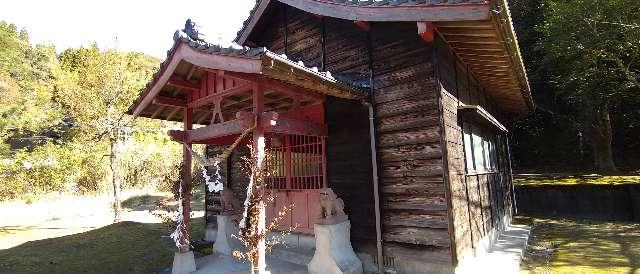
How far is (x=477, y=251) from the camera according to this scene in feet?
22.3

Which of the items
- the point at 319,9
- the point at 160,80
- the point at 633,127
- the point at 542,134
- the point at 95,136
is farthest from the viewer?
the point at 542,134

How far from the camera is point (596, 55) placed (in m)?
16.8

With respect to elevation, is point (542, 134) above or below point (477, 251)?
above

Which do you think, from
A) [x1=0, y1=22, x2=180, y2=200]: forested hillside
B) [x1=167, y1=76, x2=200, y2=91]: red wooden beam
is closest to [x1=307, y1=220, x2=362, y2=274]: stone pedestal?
[x1=167, y1=76, x2=200, y2=91]: red wooden beam

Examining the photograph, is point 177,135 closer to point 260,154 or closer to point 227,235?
point 260,154

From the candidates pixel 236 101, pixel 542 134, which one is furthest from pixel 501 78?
pixel 542 134

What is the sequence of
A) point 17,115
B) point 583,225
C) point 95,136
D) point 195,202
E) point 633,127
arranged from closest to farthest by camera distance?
point 583,225, point 95,136, point 17,115, point 633,127, point 195,202

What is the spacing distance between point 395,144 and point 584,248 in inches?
216

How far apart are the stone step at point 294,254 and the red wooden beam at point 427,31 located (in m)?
4.52

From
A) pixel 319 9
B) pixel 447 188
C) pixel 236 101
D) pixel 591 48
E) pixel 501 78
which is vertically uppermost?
pixel 591 48

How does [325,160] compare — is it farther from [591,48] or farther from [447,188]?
[591,48]

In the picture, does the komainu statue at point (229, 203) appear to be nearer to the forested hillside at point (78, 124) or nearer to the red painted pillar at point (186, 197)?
the red painted pillar at point (186, 197)

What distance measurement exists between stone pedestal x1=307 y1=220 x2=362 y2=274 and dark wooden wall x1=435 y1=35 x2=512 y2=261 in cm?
182

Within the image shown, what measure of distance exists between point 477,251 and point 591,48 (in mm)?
15592
